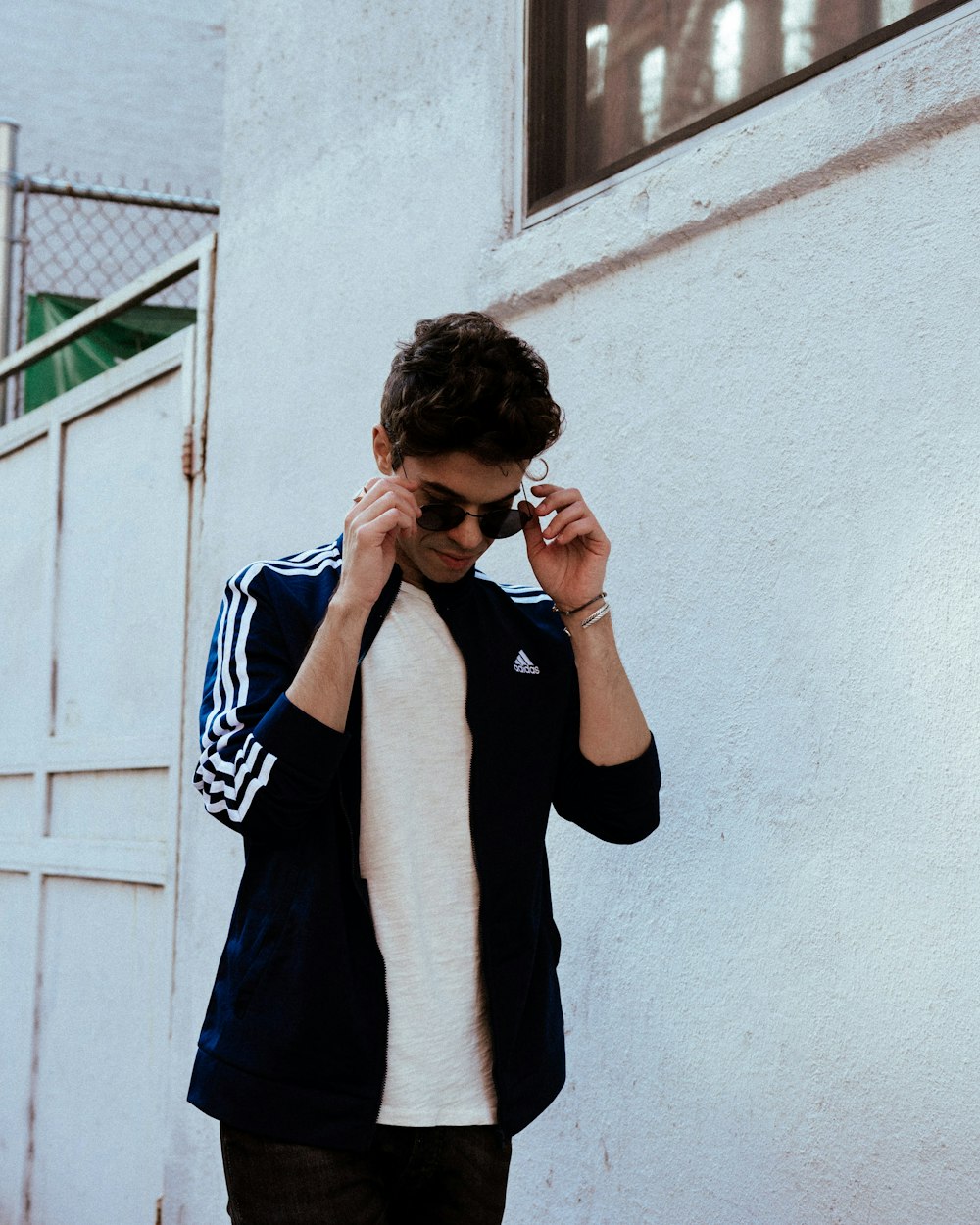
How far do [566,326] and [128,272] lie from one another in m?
7.24

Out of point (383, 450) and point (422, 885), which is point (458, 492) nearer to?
point (383, 450)

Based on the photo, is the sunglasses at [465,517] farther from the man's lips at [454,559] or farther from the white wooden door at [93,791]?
the white wooden door at [93,791]

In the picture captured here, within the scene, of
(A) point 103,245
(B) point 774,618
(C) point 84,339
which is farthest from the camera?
(A) point 103,245

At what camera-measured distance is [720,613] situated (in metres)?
2.61

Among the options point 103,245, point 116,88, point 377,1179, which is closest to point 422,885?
point 377,1179

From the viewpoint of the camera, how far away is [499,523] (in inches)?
83.5

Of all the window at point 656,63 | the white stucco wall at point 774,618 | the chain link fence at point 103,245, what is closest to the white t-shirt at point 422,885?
the white stucco wall at point 774,618

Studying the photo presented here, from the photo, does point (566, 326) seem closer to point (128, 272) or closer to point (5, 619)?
point (5, 619)

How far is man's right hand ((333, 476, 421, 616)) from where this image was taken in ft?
6.44

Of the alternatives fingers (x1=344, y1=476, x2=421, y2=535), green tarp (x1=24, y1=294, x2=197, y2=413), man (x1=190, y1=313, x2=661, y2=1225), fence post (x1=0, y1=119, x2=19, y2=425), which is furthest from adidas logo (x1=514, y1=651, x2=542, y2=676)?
fence post (x1=0, y1=119, x2=19, y2=425)

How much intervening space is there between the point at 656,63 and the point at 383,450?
132 centimetres

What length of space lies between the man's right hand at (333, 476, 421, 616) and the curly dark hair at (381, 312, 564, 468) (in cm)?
11

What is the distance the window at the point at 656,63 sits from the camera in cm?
258

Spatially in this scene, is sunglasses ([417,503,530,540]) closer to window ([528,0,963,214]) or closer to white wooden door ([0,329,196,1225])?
window ([528,0,963,214])
